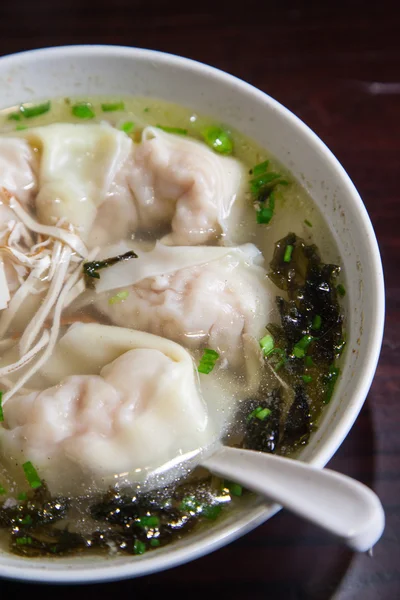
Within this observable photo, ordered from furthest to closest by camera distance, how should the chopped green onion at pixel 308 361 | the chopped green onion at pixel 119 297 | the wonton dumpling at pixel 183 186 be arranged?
the wonton dumpling at pixel 183 186 → the chopped green onion at pixel 119 297 → the chopped green onion at pixel 308 361

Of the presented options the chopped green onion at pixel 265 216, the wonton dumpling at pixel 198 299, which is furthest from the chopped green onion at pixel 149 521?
the chopped green onion at pixel 265 216

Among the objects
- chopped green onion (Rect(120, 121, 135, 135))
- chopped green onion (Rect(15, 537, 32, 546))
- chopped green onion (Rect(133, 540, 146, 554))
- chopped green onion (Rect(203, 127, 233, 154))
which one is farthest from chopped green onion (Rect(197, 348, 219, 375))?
chopped green onion (Rect(120, 121, 135, 135))

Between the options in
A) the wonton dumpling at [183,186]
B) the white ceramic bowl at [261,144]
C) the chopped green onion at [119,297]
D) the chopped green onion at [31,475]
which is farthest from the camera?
the wonton dumpling at [183,186]

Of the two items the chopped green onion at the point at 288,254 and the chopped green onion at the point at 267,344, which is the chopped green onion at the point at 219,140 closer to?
the chopped green onion at the point at 288,254

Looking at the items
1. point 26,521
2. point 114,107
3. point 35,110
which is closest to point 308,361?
point 26,521

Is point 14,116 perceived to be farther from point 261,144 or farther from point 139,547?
point 139,547

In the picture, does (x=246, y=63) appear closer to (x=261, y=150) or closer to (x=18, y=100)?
(x=261, y=150)

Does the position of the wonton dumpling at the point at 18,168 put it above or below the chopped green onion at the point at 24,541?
above
